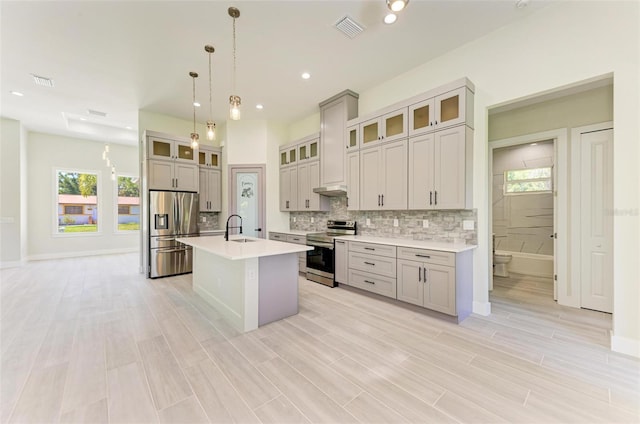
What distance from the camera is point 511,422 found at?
5.01ft

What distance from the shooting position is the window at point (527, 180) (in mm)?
5105

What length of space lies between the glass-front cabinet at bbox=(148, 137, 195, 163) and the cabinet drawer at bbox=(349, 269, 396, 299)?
4.22 m

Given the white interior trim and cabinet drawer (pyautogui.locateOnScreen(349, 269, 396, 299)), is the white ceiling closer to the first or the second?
the white interior trim

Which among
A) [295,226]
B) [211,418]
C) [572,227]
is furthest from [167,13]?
[572,227]

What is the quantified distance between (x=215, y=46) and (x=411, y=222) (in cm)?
361

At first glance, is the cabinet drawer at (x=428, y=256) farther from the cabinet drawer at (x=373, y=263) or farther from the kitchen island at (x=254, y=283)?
the kitchen island at (x=254, y=283)

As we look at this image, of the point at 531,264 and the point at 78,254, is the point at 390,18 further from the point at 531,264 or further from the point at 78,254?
the point at 78,254

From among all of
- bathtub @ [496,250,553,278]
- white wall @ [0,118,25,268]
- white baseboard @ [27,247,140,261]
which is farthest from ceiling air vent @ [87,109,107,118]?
bathtub @ [496,250,553,278]

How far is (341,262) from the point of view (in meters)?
4.12

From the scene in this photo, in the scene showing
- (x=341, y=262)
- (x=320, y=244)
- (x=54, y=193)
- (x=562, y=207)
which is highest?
(x=54, y=193)

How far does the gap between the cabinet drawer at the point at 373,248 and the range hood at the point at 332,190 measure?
101 centimetres

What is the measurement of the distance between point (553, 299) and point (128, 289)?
656 cm


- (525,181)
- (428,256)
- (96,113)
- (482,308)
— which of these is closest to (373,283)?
(428,256)

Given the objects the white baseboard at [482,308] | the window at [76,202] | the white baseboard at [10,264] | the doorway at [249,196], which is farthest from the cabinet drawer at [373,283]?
the window at [76,202]
